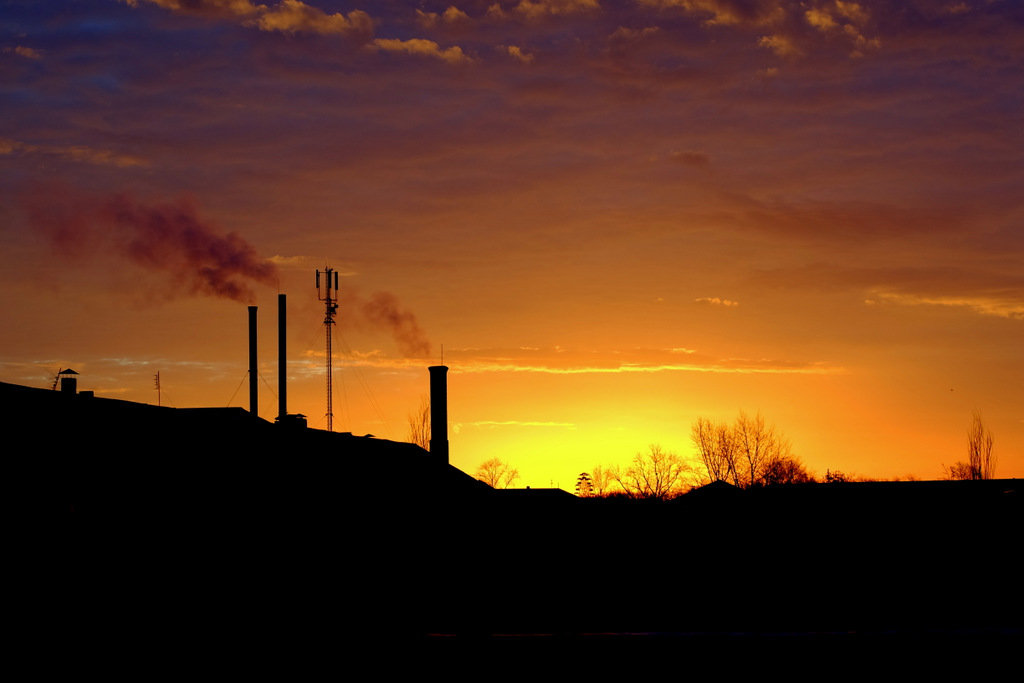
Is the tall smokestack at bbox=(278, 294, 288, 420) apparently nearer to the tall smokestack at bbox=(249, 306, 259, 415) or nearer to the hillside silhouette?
the tall smokestack at bbox=(249, 306, 259, 415)

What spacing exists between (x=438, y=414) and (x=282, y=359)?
12165 millimetres

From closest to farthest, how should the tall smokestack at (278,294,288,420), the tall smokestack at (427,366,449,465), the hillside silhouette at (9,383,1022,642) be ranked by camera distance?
the hillside silhouette at (9,383,1022,642) < the tall smokestack at (427,366,449,465) < the tall smokestack at (278,294,288,420)

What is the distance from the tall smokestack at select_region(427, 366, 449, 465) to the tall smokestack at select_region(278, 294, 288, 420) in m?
10.6

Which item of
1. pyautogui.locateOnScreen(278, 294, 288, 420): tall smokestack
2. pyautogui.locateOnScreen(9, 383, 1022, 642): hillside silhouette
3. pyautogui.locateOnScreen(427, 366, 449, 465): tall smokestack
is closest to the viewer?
pyautogui.locateOnScreen(9, 383, 1022, 642): hillside silhouette

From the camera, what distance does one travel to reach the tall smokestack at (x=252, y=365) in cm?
4184

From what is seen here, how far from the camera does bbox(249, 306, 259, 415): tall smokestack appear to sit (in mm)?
41844

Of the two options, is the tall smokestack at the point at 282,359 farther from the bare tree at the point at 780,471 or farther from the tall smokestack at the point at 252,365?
the bare tree at the point at 780,471

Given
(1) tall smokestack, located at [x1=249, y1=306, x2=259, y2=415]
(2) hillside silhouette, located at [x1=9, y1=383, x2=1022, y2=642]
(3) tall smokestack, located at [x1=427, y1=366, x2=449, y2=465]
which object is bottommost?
(2) hillside silhouette, located at [x1=9, y1=383, x2=1022, y2=642]

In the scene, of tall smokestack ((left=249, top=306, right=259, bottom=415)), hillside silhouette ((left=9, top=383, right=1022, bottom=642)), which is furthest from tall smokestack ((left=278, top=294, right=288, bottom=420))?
hillside silhouette ((left=9, top=383, right=1022, bottom=642))

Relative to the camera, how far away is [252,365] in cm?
4294

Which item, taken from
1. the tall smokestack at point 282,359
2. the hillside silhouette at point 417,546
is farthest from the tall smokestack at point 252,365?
the hillside silhouette at point 417,546

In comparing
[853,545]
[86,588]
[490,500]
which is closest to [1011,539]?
[853,545]

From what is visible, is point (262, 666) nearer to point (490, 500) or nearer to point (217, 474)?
point (217, 474)

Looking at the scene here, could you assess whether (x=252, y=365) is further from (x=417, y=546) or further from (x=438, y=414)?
(x=417, y=546)
